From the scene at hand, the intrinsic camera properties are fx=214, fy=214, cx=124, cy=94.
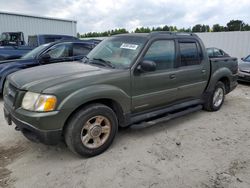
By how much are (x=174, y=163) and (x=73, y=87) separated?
1764mm

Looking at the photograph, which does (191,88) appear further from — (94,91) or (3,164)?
(3,164)

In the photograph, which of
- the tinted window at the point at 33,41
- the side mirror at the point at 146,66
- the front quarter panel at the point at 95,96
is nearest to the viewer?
the front quarter panel at the point at 95,96

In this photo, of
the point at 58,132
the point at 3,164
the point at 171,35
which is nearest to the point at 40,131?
the point at 58,132

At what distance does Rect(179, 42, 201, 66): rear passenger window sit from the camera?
4.16m

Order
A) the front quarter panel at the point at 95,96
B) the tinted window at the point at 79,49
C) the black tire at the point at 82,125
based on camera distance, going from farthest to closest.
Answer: the tinted window at the point at 79,49 → the black tire at the point at 82,125 → the front quarter panel at the point at 95,96

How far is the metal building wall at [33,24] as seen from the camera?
17.0 meters

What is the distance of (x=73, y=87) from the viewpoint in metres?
2.81

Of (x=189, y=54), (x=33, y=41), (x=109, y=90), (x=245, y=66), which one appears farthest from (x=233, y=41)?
(x=109, y=90)

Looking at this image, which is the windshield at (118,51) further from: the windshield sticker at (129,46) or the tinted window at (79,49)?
the tinted window at (79,49)

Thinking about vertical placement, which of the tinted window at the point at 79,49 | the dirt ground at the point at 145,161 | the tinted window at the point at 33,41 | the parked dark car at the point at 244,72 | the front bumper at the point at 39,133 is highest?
the tinted window at the point at 33,41

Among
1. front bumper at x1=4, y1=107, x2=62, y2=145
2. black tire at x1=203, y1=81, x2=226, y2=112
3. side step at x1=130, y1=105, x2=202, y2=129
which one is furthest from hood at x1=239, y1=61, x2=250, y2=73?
front bumper at x1=4, y1=107, x2=62, y2=145

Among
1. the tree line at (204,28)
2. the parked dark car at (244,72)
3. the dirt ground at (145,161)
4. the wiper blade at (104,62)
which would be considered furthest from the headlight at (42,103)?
the tree line at (204,28)

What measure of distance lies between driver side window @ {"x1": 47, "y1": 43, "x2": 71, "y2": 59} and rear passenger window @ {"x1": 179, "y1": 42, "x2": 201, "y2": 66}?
4066 mm

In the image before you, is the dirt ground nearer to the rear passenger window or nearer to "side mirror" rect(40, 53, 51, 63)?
the rear passenger window
